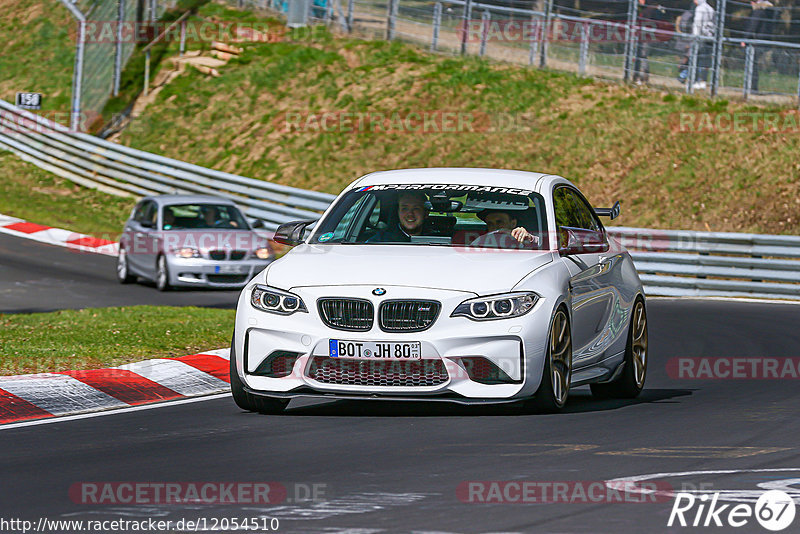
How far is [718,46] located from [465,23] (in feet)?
26.5

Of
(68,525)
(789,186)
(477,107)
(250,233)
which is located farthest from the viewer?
(477,107)

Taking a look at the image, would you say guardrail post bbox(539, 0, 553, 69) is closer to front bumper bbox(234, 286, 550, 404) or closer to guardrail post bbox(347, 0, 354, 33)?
guardrail post bbox(347, 0, 354, 33)

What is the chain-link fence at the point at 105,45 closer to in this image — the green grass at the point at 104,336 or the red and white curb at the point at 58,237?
the red and white curb at the point at 58,237

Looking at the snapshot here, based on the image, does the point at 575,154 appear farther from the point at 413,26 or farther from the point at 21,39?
the point at 21,39

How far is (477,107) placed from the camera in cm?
3431

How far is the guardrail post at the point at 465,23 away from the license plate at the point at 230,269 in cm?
1490

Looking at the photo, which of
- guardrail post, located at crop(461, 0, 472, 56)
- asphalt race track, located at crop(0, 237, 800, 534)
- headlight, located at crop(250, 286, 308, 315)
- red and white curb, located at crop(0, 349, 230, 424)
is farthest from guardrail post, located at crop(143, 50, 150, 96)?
headlight, located at crop(250, 286, 308, 315)

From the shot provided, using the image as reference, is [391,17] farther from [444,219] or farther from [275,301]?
[275,301]

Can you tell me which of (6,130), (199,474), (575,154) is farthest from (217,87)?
(199,474)

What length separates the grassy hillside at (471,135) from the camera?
93.0 feet

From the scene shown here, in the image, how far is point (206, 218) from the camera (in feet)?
77.0

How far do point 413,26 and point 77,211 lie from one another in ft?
33.9

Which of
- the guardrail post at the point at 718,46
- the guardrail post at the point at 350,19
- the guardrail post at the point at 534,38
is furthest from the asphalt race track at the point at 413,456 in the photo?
the guardrail post at the point at 350,19

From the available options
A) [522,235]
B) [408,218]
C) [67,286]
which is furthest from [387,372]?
[67,286]
